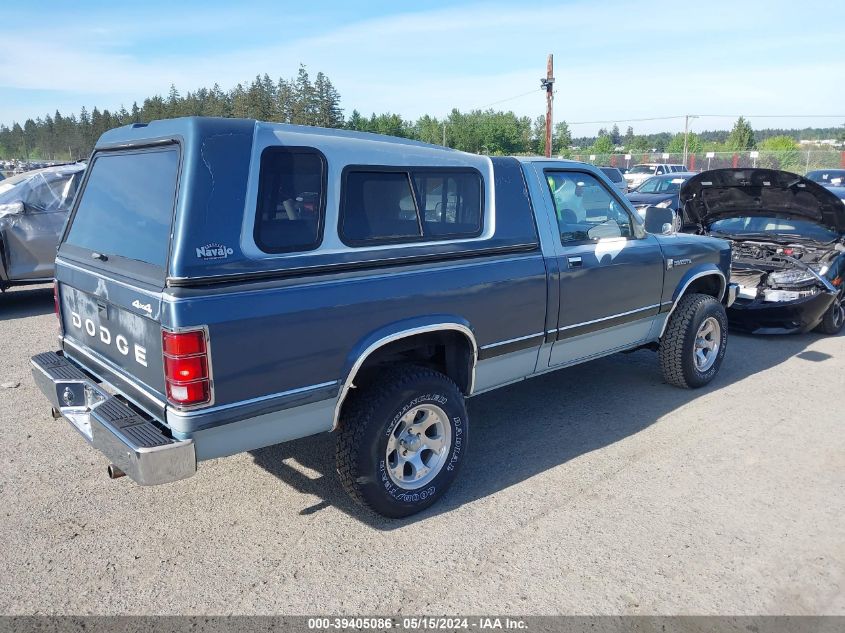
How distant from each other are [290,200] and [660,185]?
16.9m

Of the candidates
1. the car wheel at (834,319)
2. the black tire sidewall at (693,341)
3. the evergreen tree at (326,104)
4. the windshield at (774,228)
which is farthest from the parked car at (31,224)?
the evergreen tree at (326,104)

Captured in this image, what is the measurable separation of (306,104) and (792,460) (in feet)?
185

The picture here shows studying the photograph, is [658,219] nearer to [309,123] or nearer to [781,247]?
[781,247]

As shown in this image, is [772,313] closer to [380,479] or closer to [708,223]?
[708,223]

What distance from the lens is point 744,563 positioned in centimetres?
315

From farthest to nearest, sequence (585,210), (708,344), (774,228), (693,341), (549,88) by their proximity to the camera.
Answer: (549,88) → (774,228) → (708,344) → (693,341) → (585,210)

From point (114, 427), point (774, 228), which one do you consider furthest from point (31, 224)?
point (774, 228)

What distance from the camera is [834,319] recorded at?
7.35 metres

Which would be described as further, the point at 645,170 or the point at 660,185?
the point at 645,170

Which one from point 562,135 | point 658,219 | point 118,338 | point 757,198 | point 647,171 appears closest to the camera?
point 118,338

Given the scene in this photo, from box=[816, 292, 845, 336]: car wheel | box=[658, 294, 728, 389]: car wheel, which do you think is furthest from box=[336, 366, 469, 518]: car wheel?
box=[816, 292, 845, 336]: car wheel

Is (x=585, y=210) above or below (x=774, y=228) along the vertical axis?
above

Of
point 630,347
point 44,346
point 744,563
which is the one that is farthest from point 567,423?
point 44,346

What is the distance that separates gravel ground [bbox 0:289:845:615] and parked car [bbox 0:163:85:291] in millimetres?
4350
